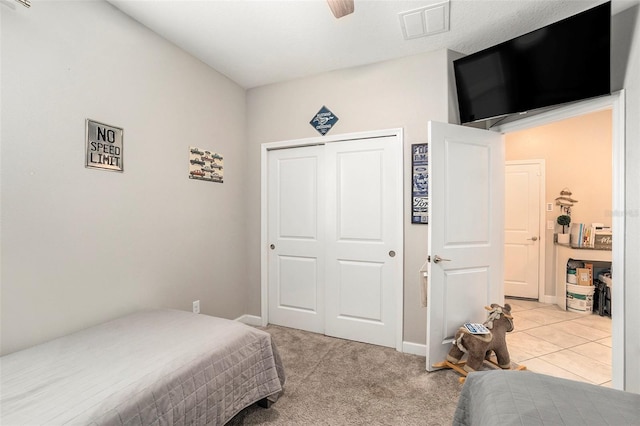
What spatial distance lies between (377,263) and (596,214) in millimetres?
3474

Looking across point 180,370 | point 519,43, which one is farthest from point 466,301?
point 180,370

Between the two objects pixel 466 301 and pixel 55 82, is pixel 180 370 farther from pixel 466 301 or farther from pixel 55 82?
pixel 466 301

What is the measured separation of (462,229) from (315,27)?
2075mm

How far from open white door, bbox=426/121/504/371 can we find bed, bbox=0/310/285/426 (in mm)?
1419

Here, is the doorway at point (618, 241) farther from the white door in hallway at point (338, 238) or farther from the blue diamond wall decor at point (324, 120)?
the blue diamond wall decor at point (324, 120)

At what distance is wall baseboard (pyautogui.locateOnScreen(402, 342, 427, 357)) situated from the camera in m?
2.59

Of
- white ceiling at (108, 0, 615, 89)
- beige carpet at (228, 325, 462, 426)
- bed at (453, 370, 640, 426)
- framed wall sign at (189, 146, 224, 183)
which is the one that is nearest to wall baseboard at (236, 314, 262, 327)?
beige carpet at (228, 325, 462, 426)

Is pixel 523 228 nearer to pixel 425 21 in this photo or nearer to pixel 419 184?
pixel 419 184

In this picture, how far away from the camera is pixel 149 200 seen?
228 centimetres

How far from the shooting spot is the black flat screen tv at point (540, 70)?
1.82m

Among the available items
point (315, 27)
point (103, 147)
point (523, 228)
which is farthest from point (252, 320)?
point (523, 228)

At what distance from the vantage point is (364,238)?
9.40 ft

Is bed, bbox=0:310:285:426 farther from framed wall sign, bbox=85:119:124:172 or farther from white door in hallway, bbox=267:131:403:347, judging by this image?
white door in hallway, bbox=267:131:403:347

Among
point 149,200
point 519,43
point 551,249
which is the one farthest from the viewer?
point 551,249
